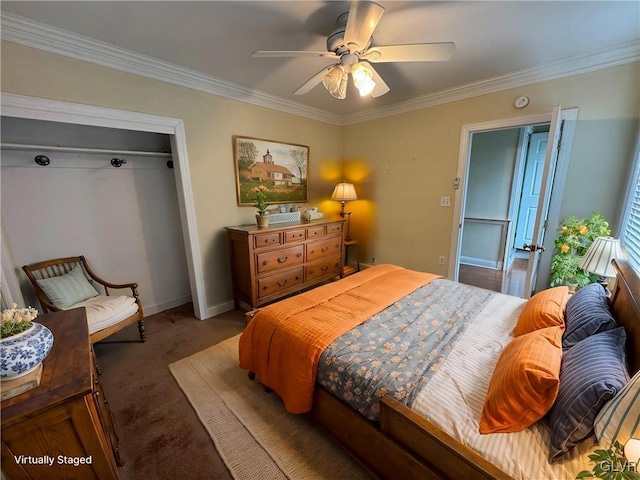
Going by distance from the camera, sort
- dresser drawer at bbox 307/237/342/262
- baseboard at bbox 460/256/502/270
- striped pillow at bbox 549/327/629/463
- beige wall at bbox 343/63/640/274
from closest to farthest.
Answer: striped pillow at bbox 549/327/629/463, beige wall at bbox 343/63/640/274, dresser drawer at bbox 307/237/342/262, baseboard at bbox 460/256/502/270

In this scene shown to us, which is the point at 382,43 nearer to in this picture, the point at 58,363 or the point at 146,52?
the point at 146,52

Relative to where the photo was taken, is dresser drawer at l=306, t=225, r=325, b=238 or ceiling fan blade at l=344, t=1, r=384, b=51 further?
dresser drawer at l=306, t=225, r=325, b=238

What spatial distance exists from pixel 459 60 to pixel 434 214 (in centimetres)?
164

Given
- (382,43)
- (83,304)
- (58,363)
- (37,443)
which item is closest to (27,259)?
(83,304)

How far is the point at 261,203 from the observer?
2781 mm

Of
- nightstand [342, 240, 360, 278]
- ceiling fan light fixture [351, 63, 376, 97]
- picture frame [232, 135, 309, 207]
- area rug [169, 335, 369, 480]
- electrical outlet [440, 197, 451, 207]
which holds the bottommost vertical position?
area rug [169, 335, 369, 480]

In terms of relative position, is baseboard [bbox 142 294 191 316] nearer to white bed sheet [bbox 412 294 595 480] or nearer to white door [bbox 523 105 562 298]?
white bed sheet [bbox 412 294 595 480]

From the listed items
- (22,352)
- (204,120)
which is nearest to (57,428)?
(22,352)

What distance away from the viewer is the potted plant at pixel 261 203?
276cm

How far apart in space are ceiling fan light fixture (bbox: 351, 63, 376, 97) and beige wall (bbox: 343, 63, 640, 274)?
1729 mm

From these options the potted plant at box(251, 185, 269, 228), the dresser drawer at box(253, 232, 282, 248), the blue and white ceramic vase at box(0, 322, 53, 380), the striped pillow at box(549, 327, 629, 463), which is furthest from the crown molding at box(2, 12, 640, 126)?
the striped pillow at box(549, 327, 629, 463)

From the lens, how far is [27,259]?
7.06 ft

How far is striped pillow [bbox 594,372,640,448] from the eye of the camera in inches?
26.3

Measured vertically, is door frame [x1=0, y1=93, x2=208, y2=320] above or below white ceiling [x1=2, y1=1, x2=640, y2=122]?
below
